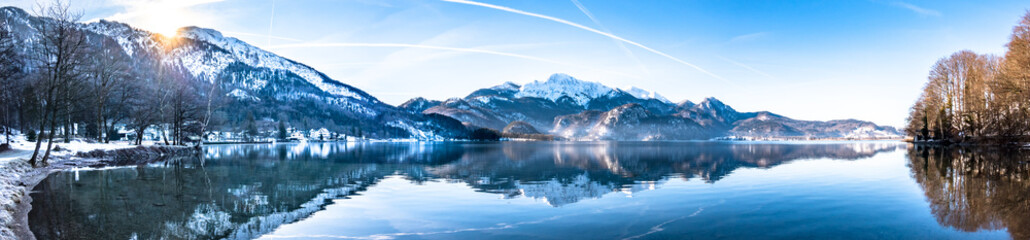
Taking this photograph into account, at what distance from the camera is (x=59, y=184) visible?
880 inches

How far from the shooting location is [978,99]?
66.2 meters

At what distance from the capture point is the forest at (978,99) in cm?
4584

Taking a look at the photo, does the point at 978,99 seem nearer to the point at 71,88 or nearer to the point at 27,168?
the point at 27,168

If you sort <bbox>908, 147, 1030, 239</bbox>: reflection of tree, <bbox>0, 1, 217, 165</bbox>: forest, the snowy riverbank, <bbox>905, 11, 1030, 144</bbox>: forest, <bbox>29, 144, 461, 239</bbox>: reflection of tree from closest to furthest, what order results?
<bbox>29, 144, 461, 239</bbox>: reflection of tree < the snowy riverbank < <bbox>908, 147, 1030, 239</bbox>: reflection of tree < <bbox>0, 1, 217, 165</bbox>: forest < <bbox>905, 11, 1030, 144</bbox>: forest

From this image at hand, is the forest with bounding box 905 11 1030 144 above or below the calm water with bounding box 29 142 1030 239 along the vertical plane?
above

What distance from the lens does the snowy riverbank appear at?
1247 cm

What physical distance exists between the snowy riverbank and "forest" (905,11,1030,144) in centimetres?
6588

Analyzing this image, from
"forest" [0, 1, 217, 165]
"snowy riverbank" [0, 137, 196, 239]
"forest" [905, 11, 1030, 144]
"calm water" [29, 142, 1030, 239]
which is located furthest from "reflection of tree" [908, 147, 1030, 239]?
"forest" [0, 1, 217, 165]

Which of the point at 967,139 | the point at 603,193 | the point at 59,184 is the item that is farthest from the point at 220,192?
the point at 967,139

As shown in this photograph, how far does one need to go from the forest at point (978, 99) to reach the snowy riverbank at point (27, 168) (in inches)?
2594

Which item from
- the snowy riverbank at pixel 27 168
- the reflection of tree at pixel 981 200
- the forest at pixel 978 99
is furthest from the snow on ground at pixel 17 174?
the forest at pixel 978 99

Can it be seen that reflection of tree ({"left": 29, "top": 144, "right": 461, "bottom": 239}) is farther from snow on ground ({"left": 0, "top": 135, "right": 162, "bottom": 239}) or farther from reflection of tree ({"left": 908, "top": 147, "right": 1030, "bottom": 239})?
reflection of tree ({"left": 908, "top": 147, "right": 1030, "bottom": 239})

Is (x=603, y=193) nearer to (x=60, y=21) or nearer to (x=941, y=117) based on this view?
(x=60, y=21)

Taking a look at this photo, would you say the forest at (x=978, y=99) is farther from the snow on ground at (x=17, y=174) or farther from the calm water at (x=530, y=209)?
the snow on ground at (x=17, y=174)
